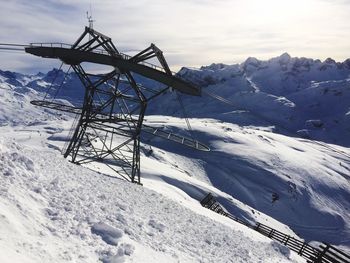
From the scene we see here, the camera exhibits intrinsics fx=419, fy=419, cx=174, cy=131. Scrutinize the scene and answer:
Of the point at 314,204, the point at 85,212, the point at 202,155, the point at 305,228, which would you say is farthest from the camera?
the point at 202,155

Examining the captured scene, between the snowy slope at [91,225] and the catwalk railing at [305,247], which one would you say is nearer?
the snowy slope at [91,225]

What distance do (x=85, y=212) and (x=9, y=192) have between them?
321 cm

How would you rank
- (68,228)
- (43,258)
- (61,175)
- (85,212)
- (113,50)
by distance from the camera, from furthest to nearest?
(113,50)
(61,175)
(85,212)
(68,228)
(43,258)

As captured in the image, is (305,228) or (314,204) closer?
(305,228)

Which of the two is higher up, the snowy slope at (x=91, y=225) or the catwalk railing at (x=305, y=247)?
the snowy slope at (x=91, y=225)

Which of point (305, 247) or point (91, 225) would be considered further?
point (305, 247)

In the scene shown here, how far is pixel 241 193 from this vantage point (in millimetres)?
104688

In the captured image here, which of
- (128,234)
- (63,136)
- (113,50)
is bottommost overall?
(63,136)

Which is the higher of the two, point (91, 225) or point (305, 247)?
point (91, 225)

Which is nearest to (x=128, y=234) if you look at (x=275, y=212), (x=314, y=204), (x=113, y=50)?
(x=113, y=50)

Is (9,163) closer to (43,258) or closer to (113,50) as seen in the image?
(43,258)

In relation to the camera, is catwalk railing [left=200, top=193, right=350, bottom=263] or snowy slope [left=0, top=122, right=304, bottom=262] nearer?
snowy slope [left=0, top=122, right=304, bottom=262]

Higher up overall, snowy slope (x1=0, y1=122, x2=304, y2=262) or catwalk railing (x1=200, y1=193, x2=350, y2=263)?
snowy slope (x1=0, y1=122, x2=304, y2=262)

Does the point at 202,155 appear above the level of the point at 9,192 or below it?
below
